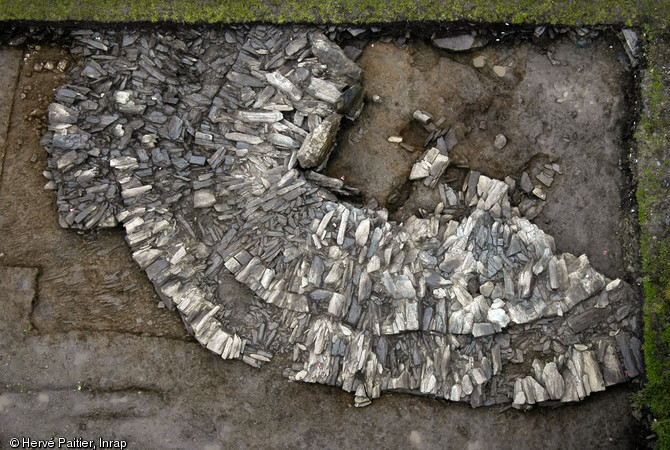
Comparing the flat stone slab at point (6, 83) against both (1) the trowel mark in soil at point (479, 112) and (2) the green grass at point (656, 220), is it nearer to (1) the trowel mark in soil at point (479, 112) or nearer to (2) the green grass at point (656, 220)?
(1) the trowel mark in soil at point (479, 112)

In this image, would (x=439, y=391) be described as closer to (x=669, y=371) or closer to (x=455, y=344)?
(x=455, y=344)

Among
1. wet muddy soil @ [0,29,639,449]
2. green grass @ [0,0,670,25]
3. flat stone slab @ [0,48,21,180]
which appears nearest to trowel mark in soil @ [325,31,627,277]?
green grass @ [0,0,670,25]

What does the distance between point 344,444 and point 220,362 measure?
2394 mm

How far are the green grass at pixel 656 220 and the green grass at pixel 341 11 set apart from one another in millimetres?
1005

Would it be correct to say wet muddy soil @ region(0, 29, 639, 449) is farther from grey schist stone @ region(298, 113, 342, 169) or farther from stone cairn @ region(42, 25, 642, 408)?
grey schist stone @ region(298, 113, 342, 169)

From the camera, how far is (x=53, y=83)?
796 centimetres

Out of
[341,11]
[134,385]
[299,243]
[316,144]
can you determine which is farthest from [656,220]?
[134,385]

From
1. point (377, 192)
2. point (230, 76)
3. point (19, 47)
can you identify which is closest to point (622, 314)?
point (377, 192)

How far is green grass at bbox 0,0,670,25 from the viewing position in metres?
Answer: 7.89

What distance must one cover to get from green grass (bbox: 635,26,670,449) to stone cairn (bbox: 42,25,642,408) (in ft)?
1.12

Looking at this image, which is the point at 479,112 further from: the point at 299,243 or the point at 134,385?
the point at 134,385

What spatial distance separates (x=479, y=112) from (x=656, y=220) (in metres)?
3.51

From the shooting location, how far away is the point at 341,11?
805cm

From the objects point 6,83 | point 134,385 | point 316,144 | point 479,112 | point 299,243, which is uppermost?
point 479,112
